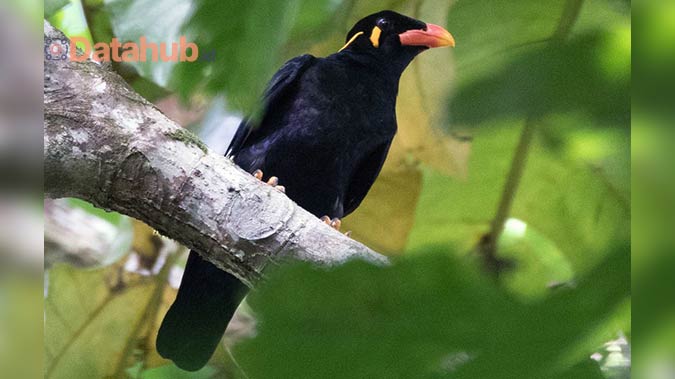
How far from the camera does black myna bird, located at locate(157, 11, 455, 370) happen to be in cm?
138

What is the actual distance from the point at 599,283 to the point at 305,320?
0.05 metres

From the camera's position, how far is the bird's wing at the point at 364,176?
140cm

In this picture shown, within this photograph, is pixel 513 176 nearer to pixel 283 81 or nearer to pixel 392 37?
pixel 392 37

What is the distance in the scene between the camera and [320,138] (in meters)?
1.47

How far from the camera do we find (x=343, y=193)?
1463mm

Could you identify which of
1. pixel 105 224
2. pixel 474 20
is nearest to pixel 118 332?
pixel 105 224

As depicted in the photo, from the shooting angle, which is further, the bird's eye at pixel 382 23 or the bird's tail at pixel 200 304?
the bird's tail at pixel 200 304

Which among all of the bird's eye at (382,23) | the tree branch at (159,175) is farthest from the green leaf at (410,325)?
the bird's eye at (382,23)

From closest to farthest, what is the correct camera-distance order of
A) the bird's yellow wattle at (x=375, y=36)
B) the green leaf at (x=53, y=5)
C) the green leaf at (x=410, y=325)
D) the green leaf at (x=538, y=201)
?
the green leaf at (x=410, y=325) → the green leaf at (x=538, y=201) → the green leaf at (x=53, y=5) → the bird's yellow wattle at (x=375, y=36)

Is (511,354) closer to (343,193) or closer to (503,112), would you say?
(503,112)

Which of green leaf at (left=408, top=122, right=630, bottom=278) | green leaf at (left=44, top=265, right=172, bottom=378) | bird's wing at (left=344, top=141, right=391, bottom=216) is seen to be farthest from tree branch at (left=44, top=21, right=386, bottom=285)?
bird's wing at (left=344, top=141, right=391, bottom=216)

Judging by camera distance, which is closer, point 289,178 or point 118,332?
point 118,332

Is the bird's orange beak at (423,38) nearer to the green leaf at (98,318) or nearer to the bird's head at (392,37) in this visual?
the bird's head at (392,37)

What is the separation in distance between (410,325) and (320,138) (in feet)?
4.48
